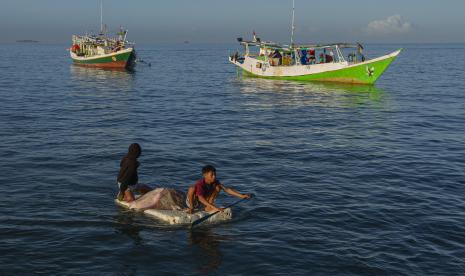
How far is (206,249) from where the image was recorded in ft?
32.5

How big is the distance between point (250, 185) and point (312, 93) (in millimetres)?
25230

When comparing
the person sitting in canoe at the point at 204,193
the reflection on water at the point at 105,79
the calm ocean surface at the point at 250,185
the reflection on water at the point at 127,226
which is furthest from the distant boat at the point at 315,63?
the reflection on water at the point at 127,226

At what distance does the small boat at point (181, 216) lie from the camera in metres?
11.2

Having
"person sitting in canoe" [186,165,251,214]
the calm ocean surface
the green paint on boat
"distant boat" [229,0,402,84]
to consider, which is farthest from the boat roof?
"person sitting in canoe" [186,165,251,214]

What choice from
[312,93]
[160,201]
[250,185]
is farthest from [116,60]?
[160,201]

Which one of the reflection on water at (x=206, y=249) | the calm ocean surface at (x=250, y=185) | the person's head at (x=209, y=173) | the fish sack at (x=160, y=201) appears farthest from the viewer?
the fish sack at (x=160, y=201)

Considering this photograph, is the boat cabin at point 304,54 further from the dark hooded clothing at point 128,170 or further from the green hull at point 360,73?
the dark hooded clothing at point 128,170

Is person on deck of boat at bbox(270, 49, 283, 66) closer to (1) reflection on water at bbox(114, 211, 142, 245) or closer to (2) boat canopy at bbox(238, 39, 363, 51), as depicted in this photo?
(2) boat canopy at bbox(238, 39, 363, 51)

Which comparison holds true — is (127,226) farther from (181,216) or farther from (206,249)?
(206,249)

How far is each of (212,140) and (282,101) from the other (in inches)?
554

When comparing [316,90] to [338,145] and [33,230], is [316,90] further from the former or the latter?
[33,230]

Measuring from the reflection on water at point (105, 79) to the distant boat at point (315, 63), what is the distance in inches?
509

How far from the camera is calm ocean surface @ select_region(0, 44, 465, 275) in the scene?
954 cm

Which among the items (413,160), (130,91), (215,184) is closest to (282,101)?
(130,91)
